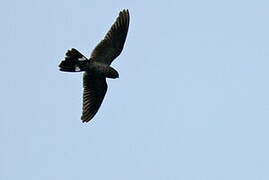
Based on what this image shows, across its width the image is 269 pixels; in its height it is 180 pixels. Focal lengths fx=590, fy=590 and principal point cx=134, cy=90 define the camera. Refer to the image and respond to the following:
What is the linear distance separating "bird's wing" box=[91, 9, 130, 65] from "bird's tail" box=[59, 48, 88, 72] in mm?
387

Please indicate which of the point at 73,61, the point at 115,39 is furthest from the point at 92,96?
the point at 115,39

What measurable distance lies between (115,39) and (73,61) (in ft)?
4.16

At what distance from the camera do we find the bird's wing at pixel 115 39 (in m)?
15.7

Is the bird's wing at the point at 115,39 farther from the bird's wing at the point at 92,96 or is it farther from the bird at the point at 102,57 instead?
the bird's wing at the point at 92,96

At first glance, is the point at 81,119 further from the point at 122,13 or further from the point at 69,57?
the point at 122,13

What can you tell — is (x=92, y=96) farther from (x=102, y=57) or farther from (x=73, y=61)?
(x=73, y=61)

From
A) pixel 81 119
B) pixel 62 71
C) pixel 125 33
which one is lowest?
pixel 81 119

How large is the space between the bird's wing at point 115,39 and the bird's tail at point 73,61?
1.27 ft

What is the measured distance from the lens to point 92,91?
16656 millimetres

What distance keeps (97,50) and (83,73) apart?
36.8 inches

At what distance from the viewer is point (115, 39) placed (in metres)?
15.8

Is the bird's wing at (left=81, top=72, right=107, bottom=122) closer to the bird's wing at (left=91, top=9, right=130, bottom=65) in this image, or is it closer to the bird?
the bird

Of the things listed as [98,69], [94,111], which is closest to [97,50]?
[98,69]

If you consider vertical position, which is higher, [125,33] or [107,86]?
[125,33]
